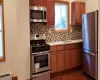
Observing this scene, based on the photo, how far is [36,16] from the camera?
352 centimetres

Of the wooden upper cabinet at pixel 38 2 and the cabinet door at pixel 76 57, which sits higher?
the wooden upper cabinet at pixel 38 2

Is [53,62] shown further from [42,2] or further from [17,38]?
[42,2]

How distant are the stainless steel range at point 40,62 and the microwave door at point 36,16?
0.80 meters

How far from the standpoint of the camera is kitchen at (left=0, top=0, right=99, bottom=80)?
2.95 metres

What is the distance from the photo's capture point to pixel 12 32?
9.91 feet

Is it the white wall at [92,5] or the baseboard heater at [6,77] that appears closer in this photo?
the baseboard heater at [6,77]

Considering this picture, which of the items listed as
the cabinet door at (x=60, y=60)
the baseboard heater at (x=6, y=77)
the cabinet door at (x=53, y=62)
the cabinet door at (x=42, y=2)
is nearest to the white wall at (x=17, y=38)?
the baseboard heater at (x=6, y=77)

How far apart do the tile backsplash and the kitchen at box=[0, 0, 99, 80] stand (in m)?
0.58

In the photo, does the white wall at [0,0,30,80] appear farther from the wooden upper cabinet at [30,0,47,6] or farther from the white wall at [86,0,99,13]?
the white wall at [86,0,99,13]

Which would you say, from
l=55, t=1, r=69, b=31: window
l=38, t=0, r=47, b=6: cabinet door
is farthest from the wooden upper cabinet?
l=55, t=1, r=69, b=31: window

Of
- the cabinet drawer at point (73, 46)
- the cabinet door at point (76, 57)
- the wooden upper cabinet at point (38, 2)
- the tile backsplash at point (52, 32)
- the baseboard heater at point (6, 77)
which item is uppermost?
the wooden upper cabinet at point (38, 2)

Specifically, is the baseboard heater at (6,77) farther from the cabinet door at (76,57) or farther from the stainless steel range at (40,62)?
the cabinet door at (76,57)

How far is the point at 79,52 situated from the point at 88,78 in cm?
103

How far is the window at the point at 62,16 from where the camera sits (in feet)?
14.8
